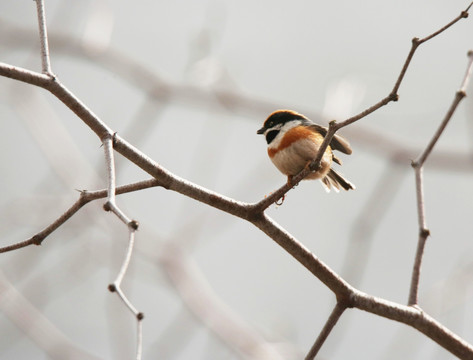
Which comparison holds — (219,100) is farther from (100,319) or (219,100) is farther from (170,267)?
(100,319)

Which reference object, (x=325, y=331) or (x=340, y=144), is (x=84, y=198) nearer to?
(x=325, y=331)

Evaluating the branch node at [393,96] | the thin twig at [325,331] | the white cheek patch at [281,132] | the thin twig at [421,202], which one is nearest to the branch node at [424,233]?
the thin twig at [421,202]

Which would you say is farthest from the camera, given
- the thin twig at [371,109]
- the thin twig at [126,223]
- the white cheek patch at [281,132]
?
the white cheek patch at [281,132]

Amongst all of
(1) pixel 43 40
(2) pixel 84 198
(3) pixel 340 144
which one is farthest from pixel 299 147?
(1) pixel 43 40

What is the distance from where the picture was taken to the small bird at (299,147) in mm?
3781

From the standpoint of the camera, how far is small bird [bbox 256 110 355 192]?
12.4 ft

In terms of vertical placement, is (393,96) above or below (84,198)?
above

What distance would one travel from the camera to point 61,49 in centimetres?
553

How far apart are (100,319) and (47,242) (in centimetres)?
473

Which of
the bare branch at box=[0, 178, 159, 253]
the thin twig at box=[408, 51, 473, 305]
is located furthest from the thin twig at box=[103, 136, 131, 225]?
the thin twig at box=[408, 51, 473, 305]

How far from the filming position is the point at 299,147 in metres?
3.80

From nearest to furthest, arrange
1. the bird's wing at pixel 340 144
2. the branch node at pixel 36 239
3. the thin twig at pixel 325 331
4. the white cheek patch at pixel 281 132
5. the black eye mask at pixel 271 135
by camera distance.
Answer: the branch node at pixel 36 239
the thin twig at pixel 325 331
the bird's wing at pixel 340 144
the white cheek patch at pixel 281 132
the black eye mask at pixel 271 135

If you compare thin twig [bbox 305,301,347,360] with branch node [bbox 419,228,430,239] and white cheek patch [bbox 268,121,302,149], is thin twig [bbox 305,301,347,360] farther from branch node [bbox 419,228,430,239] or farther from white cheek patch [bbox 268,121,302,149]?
white cheek patch [bbox 268,121,302,149]

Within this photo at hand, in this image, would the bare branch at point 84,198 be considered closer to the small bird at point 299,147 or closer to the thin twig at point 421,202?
the small bird at point 299,147
